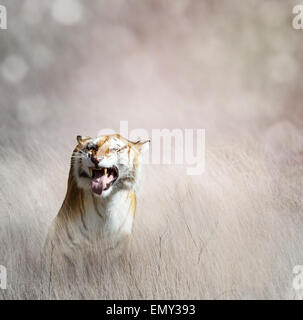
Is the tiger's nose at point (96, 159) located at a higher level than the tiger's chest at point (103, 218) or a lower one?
higher

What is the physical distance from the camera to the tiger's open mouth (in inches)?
147

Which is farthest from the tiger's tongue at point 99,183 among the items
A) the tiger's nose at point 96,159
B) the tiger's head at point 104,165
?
the tiger's nose at point 96,159

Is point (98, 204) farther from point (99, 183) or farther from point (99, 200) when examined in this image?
point (99, 183)

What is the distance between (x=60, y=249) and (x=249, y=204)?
59.5 inches

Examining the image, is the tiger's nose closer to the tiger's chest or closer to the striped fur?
the striped fur

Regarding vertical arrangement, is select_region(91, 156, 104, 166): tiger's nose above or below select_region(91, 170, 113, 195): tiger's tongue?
above

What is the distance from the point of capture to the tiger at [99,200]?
149 inches

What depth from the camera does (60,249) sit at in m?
3.86

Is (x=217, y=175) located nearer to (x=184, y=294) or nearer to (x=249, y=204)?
(x=249, y=204)

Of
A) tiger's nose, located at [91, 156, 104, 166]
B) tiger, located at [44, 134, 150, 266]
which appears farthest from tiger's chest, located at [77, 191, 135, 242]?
tiger's nose, located at [91, 156, 104, 166]

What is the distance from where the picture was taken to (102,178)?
3.76 m

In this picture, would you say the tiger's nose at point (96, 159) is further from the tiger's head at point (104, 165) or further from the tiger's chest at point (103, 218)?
the tiger's chest at point (103, 218)

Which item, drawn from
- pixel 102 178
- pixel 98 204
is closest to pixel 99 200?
pixel 98 204

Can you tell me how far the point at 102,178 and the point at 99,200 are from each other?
15 cm
